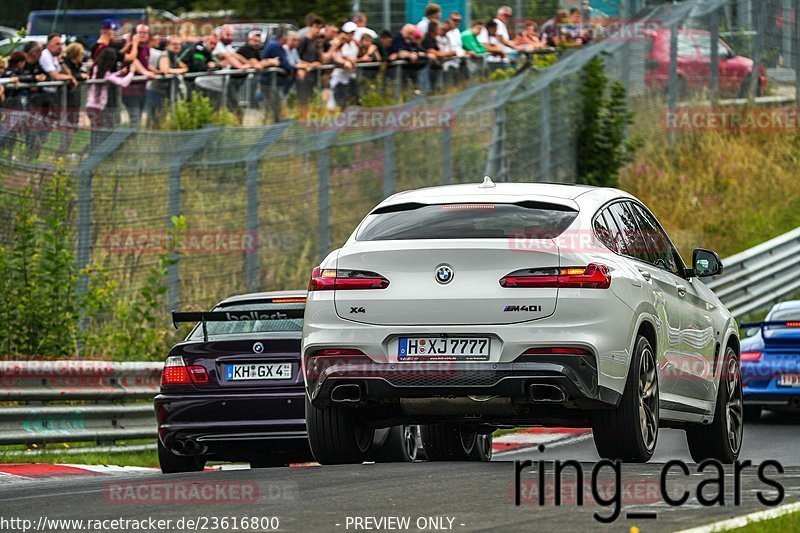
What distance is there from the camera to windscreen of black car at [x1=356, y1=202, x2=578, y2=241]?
9828 mm

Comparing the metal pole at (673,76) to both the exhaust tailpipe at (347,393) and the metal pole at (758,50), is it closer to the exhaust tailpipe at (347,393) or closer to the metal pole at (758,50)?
the metal pole at (758,50)

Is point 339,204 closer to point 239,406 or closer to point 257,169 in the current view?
point 257,169

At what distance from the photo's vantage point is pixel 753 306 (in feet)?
82.3

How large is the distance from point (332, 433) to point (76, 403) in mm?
5510

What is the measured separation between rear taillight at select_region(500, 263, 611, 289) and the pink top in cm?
1280

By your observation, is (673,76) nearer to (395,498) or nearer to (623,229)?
(623,229)

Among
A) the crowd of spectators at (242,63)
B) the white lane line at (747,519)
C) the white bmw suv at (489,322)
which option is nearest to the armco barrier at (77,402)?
the white bmw suv at (489,322)

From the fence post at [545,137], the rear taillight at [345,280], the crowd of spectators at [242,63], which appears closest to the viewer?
the rear taillight at [345,280]

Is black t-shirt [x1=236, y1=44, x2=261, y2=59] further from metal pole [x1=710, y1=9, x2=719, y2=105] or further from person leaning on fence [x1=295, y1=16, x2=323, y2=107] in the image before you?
metal pole [x1=710, y1=9, x2=719, y2=105]

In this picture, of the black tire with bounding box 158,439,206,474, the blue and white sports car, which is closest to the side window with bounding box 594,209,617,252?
Answer: the black tire with bounding box 158,439,206,474

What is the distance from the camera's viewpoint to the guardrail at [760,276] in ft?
81.2

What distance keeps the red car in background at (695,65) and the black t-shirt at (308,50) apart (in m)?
8.39

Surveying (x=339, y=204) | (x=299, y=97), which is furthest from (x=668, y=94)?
(x=339, y=204)

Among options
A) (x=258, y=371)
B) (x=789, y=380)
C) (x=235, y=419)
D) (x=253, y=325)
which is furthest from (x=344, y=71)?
(x=235, y=419)
